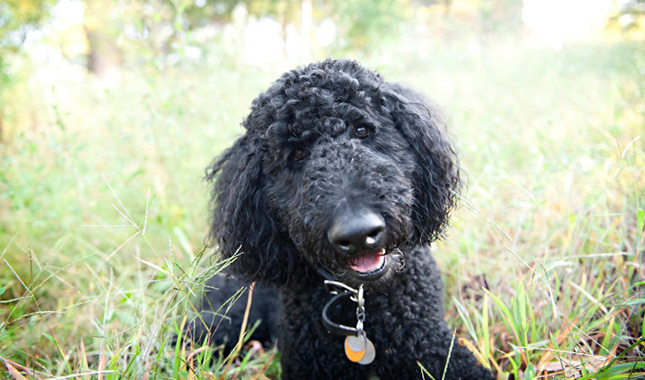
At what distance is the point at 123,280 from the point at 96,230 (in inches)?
30.7

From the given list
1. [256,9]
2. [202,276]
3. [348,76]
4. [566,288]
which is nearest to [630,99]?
[566,288]

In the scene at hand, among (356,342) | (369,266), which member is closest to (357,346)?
(356,342)

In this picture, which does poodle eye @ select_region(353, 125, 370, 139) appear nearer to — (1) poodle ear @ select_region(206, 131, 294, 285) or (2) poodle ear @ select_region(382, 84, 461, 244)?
(2) poodle ear @ select_region(382, 84, 461, 244)

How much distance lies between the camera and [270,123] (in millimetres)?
1770

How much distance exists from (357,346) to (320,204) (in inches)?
30.2

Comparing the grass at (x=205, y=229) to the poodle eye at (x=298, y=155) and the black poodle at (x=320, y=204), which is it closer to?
the black poodle at (x=320, y=204)

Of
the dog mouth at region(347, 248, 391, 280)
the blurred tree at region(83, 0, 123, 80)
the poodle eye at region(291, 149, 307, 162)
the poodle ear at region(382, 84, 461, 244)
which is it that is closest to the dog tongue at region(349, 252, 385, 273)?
the dog mouth at region(347, 248, 391, 280)

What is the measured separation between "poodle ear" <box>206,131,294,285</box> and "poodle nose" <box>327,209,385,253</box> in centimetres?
64

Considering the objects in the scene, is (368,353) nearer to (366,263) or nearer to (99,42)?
(366,263)

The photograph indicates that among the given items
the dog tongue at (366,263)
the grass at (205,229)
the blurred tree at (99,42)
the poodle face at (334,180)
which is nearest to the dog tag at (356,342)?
the poodle face at (334,180)

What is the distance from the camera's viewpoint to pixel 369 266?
4.97 ft

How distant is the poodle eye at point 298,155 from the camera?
1.74 m

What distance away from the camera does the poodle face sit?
1.41 meters

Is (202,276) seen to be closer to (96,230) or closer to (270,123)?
(270,123)
